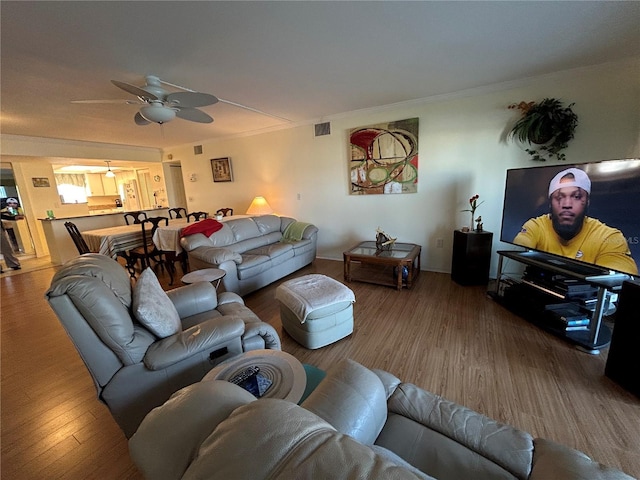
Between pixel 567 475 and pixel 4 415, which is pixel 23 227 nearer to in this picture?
pixel 4 415

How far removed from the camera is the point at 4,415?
164cm

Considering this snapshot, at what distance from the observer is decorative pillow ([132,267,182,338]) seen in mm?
1384

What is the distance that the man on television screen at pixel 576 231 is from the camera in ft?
6.01

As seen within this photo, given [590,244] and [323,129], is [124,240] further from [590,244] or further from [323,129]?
[590,244]

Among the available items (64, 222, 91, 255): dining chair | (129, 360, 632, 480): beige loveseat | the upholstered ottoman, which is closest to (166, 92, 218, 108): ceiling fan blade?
the upholstered ottoman

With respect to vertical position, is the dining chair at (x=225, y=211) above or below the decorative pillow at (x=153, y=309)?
above

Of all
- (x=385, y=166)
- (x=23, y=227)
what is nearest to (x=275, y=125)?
(x=385, y=166)

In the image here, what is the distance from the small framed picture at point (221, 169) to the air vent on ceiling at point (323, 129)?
7.19 ft

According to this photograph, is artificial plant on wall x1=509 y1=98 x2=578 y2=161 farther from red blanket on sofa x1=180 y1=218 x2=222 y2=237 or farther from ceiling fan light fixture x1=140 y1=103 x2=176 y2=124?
red blanket on sofa x1=180 y1=218 x2=222 y2=237

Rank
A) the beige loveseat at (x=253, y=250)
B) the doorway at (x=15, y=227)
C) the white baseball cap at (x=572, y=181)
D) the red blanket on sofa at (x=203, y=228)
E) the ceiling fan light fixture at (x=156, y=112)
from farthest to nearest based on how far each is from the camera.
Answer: the doorway at (x=15, y=227)
the red blanket on sofa at (x=203, y=228)
the beige loveseat at (x=253, y=250)
the ceiling fan light fixture at (x=156, y=112)
the white baseball cap at (x=572, y=181)

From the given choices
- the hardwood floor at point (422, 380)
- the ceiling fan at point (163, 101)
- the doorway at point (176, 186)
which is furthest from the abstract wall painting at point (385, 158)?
the doorway at point (176, 186)

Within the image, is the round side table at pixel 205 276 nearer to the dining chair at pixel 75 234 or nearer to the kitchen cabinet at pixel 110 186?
the dining chair at pixel 75 234

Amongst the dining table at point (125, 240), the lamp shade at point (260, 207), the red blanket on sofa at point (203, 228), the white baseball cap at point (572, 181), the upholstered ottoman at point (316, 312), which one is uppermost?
the white baseball cap at point (572, 181)

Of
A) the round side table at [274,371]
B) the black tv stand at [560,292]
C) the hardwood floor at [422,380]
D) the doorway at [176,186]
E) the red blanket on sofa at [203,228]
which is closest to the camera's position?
the round side table at [274,371]
